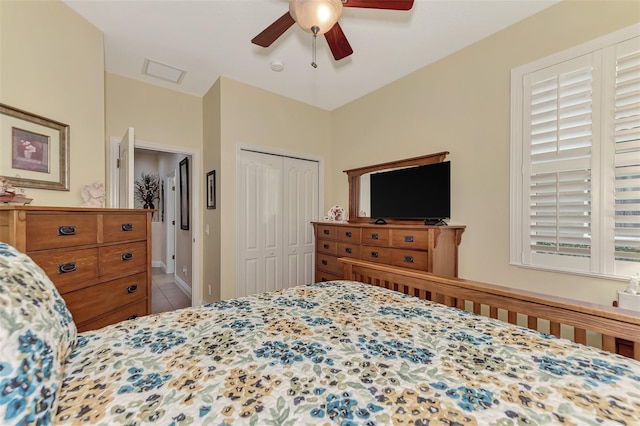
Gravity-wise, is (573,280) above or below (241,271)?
above

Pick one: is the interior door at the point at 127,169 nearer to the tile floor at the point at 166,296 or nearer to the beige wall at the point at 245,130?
the beige wall at the point at 245,130

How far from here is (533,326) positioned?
1258mm

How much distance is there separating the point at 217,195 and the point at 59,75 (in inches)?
61.7

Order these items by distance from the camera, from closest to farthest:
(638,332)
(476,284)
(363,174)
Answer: (638,332), (476,284), (363,174)

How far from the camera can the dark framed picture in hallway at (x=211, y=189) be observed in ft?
10.4

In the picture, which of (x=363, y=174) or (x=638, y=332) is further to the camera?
(x=363, y=174)

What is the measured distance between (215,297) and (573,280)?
Result: 3327mm

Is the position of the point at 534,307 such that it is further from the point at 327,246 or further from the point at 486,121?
the point at 327,246

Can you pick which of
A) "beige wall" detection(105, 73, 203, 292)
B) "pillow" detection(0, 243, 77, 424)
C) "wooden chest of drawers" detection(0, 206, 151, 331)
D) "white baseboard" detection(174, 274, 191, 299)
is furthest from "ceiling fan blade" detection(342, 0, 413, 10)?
"white baseboard" detection(174, 274, 191, 299)

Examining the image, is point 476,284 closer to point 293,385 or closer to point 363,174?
point 293,385

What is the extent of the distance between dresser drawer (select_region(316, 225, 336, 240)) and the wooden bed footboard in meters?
1.34

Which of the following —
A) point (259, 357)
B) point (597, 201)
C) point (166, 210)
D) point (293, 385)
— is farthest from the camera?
point (166, 210)

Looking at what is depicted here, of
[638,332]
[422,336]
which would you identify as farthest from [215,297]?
[638,332]

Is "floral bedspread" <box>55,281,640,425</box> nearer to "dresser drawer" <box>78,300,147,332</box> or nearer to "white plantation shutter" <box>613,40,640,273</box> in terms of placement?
"dresser drawer" <box>78,300,147,332</box>
